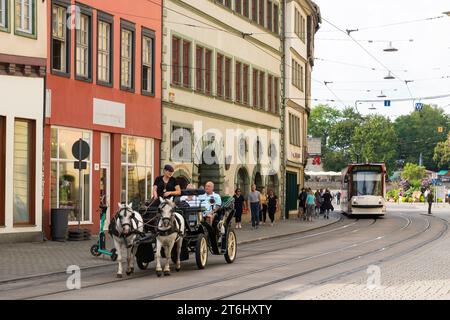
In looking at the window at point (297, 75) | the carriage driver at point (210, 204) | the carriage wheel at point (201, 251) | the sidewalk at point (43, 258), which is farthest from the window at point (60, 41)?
the window at point (297, 75)

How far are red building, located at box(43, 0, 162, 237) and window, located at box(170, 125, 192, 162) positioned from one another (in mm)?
1680

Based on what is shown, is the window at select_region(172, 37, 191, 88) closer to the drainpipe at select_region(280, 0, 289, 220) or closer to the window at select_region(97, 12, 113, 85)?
the window at select_region(97, 12, 113, 85)

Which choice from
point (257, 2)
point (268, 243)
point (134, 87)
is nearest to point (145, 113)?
point (134, 87)

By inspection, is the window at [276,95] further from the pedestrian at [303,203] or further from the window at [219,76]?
the window at [219,76]

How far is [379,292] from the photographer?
48.9 ft

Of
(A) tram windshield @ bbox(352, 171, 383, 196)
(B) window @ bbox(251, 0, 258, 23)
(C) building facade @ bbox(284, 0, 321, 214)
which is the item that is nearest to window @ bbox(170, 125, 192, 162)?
(B) window @ bbox(251, 0, 258, 23)

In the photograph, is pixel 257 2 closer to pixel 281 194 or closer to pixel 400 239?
pixel 281 194

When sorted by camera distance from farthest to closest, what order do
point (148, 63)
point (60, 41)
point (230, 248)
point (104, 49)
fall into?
point (148, 63)
point (104, 49)
point (60, 41)
point (230, 248)

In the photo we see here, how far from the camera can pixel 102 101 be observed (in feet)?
109

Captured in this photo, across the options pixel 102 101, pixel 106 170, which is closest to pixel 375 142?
pixel 106 170

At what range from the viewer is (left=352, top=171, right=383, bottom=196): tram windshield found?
2322 inches

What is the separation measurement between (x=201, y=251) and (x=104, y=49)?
49.6ft

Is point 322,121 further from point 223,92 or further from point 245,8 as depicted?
point 223,92

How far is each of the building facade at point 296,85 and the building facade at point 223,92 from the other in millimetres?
2330
